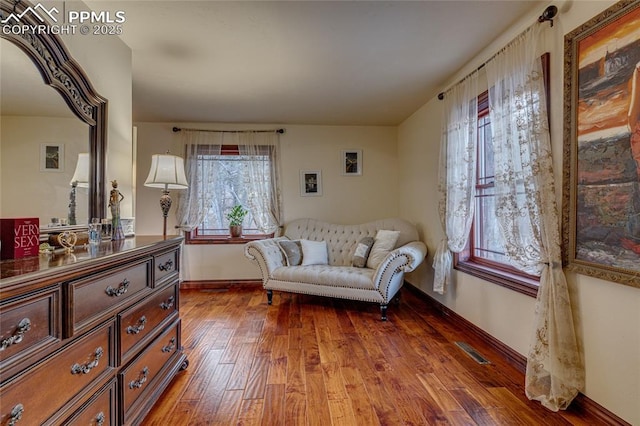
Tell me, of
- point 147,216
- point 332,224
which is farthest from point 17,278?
point 147,216

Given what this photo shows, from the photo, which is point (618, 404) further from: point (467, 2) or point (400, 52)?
point (400, 52)

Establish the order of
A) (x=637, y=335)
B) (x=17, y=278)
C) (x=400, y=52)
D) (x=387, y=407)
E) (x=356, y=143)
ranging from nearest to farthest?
1. (x=17, y=278)
2. (x=637, y=335)
3. (x=387, y=407)
4. (x=400, y=52)
5. (x=356, y=143)

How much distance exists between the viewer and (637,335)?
140cm

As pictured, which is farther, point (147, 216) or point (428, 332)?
point (147, 216)

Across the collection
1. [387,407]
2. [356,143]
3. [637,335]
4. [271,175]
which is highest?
[356,143]

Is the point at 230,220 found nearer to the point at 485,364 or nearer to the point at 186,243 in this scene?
the point at 186,243

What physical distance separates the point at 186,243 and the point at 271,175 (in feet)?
5.28

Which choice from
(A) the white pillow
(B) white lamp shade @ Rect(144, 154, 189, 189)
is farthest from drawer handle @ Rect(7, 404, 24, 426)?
(A) the white pillow


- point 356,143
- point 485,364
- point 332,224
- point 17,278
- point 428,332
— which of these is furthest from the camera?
point 356,143

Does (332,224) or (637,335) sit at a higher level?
(332,224)

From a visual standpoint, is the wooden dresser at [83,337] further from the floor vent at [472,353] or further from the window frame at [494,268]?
the window frame at [494,268]

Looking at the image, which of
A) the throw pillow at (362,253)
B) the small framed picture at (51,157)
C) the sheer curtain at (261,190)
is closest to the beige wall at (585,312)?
the throw pillow at (362,253)

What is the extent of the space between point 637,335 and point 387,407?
1257 millimetres

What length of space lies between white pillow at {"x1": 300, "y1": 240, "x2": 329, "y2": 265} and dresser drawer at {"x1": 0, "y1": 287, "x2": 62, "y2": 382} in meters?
2.90
